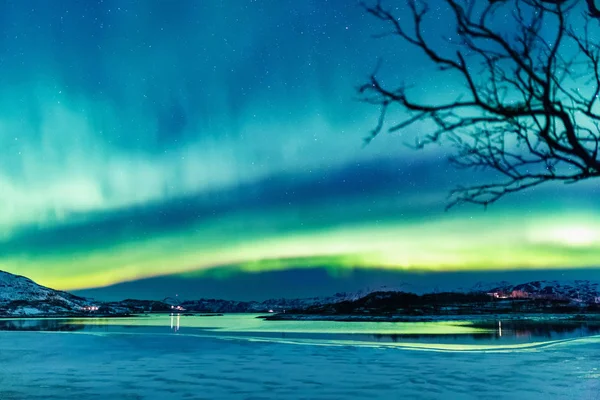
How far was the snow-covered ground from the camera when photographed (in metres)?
14.4

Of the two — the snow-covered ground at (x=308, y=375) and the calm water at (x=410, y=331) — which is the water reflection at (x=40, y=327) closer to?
the calm water at (x=410, y=331)

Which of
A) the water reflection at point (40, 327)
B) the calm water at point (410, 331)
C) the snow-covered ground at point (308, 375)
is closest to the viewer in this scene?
the snow-covered ground at point (308, 375)

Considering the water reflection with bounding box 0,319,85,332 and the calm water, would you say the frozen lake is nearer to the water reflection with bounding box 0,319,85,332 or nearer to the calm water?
the calm water

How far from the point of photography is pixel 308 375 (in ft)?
59.4

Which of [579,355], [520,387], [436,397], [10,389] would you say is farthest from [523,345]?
[10,389]

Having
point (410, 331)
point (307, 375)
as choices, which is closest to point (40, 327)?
point (410, 331)

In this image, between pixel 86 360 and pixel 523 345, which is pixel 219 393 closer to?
pixel 86 360

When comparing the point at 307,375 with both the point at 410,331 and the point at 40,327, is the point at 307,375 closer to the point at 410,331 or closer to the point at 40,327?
the point at 410,331

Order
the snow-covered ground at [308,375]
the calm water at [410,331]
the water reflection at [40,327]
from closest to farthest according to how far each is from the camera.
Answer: the snow-covered ground at [308,375], the calm water at [410,331], the water reflection at [40,327]

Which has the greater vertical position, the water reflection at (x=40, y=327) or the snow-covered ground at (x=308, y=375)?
the snow-covered ground at (x=308, y=375)

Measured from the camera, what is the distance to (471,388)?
50.0ft

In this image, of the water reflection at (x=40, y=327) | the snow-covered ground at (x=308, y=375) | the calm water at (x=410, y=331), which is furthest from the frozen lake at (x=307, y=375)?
the water reflection at (x=40, y=327)

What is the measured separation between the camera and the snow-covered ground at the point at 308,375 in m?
14.4

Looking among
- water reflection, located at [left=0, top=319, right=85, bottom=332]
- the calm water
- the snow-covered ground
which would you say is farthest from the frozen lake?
water reflection, located at [left=0, top=319, right=85, bottom=332]
